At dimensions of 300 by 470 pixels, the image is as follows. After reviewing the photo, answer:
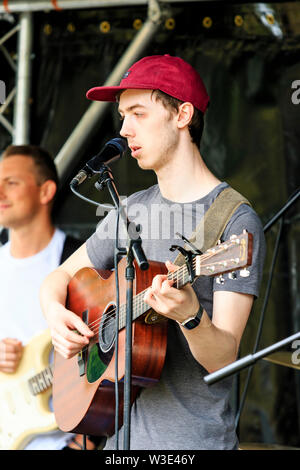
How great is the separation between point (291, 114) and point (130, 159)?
90cm

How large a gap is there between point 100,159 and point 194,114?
50 centimetres

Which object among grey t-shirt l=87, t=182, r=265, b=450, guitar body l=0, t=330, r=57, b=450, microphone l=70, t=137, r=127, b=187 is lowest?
guitar body l=0, t=330, r=57, b=450

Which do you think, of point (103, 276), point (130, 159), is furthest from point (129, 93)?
point (130, 159)

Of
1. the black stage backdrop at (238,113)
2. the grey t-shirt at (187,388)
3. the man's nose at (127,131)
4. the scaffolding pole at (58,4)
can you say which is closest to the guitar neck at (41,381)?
the black stage backdrop at (238,113)

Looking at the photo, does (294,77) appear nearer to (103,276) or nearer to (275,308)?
(275,308)

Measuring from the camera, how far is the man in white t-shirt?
3.24 meters

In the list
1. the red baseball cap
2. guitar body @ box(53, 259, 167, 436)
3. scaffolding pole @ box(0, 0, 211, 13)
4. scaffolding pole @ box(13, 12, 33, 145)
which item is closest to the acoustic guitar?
guitar body @ box(53, 259, 167, 436)

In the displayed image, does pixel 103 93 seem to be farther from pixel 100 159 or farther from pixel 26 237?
pixel 26 237

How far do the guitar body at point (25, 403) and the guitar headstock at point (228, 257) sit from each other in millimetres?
1630

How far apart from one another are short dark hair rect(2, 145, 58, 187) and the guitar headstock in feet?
6.21

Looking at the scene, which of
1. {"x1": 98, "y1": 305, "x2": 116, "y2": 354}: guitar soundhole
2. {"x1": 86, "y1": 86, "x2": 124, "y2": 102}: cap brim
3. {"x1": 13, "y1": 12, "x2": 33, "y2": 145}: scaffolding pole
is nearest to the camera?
{"x1": 98, "y1": 305, "x2": 116, "y2": 354}: guitar soundhole

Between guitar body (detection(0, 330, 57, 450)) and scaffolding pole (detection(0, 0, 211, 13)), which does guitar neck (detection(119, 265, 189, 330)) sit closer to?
guitar body (detection(0, 330, 57, 450))

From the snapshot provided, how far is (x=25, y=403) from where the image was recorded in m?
3.06

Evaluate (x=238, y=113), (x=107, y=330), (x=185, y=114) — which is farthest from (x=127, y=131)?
(x=238, y=113)
